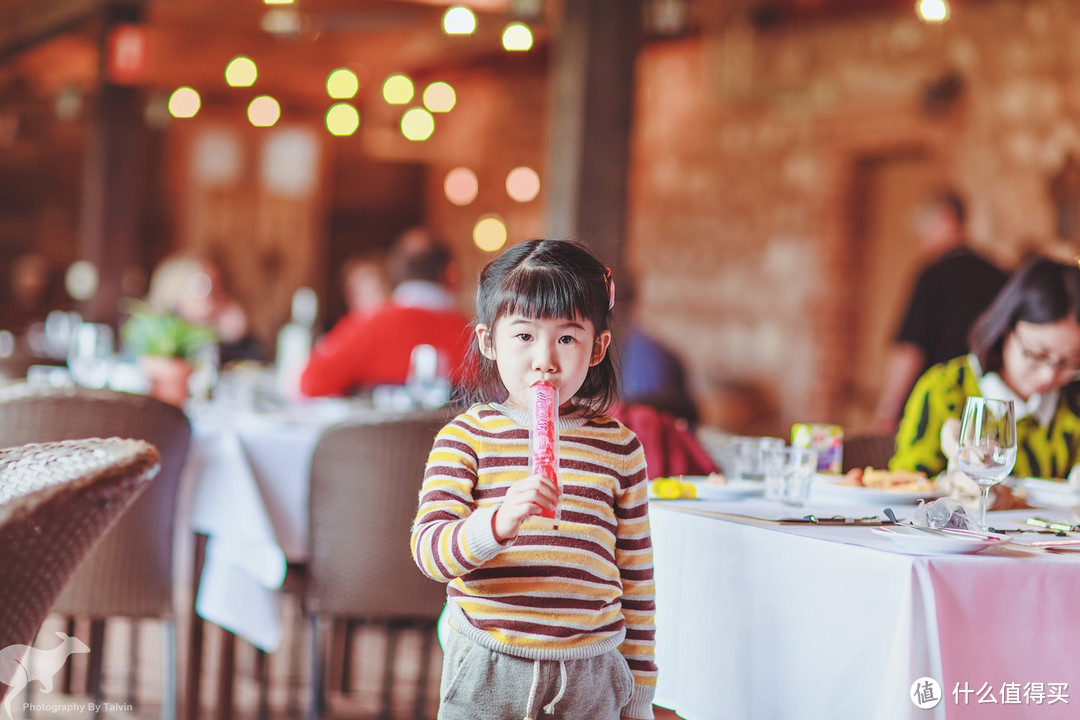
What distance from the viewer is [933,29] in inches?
269

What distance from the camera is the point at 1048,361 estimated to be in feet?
8.68

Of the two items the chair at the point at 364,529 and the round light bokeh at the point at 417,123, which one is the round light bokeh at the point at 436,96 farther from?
the chair at the point at 364,529

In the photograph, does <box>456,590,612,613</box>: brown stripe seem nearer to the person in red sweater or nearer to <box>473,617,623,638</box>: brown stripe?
<box>473,617,623,638</box>: brown stripe

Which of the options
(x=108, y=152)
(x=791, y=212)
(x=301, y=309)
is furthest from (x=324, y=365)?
(x=791, y=212)

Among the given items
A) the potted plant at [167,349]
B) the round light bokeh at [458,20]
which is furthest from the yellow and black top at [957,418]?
the round light bokeh at [458,20]

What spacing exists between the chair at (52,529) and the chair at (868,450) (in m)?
1.91

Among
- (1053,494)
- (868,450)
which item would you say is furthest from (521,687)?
(868,450)

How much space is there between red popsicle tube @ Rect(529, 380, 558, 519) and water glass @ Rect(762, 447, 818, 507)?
78 cm

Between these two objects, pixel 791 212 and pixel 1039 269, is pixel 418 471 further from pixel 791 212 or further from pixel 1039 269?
pixel 791 212

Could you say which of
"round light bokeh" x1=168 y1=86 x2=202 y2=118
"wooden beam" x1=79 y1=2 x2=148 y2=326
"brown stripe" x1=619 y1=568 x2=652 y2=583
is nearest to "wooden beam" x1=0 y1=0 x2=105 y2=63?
"wooden beam" x1=79 y1=2 x2=148 y2=326

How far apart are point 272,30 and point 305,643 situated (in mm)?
3273

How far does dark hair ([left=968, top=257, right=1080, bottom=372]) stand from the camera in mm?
2629

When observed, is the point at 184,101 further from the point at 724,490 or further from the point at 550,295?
the point at 550,295

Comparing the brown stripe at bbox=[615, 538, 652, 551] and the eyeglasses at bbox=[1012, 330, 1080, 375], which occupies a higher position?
the eyeglasses at bbox=[1012, 330, 1080, 375]
